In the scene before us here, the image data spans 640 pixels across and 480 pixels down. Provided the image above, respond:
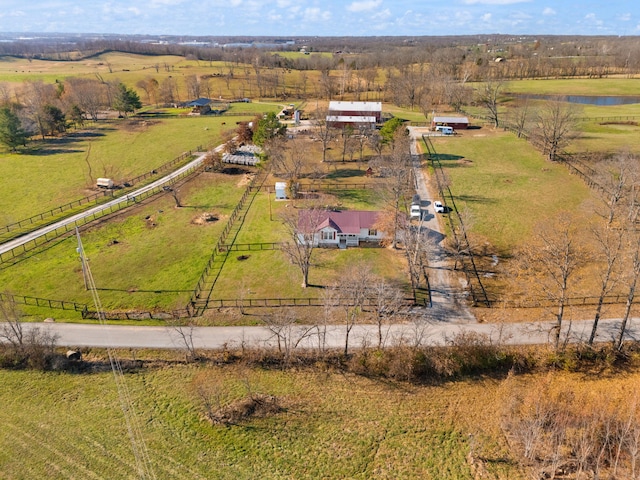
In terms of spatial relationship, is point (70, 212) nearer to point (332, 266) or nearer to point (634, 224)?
point (332, 266)

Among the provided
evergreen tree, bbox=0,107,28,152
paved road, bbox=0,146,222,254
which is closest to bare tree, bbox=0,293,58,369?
paved road, bbox=0,146,222,254

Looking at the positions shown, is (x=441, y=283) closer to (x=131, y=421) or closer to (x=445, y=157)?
(x=131, y=421)

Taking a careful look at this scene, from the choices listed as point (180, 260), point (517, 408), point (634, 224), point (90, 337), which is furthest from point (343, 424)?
point (634, 224)

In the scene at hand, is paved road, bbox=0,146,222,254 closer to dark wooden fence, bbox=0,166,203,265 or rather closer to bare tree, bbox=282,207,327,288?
dark wooden fence, bbox=0,166,203,265

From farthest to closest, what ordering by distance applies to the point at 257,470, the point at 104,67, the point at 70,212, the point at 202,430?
the point at 104,67, the point at 70,212, the point at 202,430, the point at 257,470

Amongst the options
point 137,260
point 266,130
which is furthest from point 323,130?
point 137,260
